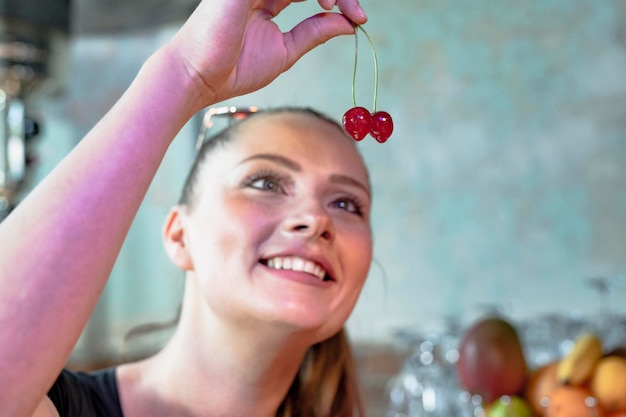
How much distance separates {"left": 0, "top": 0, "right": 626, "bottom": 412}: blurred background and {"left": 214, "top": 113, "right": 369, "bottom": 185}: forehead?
234 cm

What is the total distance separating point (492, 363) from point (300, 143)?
0.56 meters

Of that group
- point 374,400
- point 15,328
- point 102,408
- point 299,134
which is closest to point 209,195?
point 299,134

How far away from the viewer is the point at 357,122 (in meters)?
1.07

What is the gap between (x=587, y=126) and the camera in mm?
3947

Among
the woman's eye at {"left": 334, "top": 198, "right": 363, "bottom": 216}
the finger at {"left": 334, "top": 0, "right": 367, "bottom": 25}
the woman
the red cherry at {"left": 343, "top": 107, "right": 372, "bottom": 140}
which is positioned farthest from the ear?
the finger at {"left": 334, "top": 0, "right": 367, "bottom": 25}

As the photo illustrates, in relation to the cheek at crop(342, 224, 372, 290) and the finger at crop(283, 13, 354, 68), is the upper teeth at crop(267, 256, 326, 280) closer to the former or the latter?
the cheek at crop(342, 224, 372, 290)

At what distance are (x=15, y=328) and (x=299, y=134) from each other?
76cm

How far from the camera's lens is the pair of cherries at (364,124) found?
107 cm

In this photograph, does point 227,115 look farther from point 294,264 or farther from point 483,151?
point 483,151

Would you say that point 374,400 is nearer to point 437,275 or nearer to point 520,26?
point 437,275

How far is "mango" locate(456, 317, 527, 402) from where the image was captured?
1.70 metres

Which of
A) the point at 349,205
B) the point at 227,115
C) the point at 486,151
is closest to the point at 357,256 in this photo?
the point at 349,205

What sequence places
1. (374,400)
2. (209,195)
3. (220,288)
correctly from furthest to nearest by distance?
(374,400) → (209,195) → (220,288)

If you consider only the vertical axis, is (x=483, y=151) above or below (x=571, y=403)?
above
